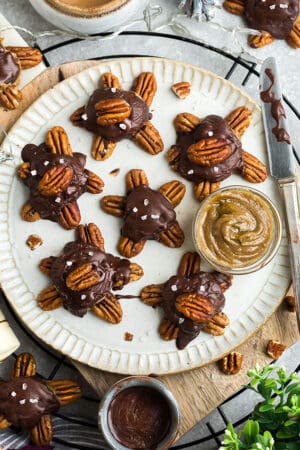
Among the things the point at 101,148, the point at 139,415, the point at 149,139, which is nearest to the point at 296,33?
the point at 149,139

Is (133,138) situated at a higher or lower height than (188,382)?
higher

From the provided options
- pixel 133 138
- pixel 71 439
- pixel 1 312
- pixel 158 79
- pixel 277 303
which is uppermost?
pixel 158 79

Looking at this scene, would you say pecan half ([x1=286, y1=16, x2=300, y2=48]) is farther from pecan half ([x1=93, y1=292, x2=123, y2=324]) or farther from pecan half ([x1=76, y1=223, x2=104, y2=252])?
pecan half ([x1=93, y1=292, x2=123, y2=324])

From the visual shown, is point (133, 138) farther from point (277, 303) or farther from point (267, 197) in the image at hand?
point (277, 303)

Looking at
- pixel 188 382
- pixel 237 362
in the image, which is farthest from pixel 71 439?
pixel 237 362

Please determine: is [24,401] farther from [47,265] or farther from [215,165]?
[215,165]

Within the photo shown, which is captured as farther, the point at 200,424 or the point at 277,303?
the point at 200,424
